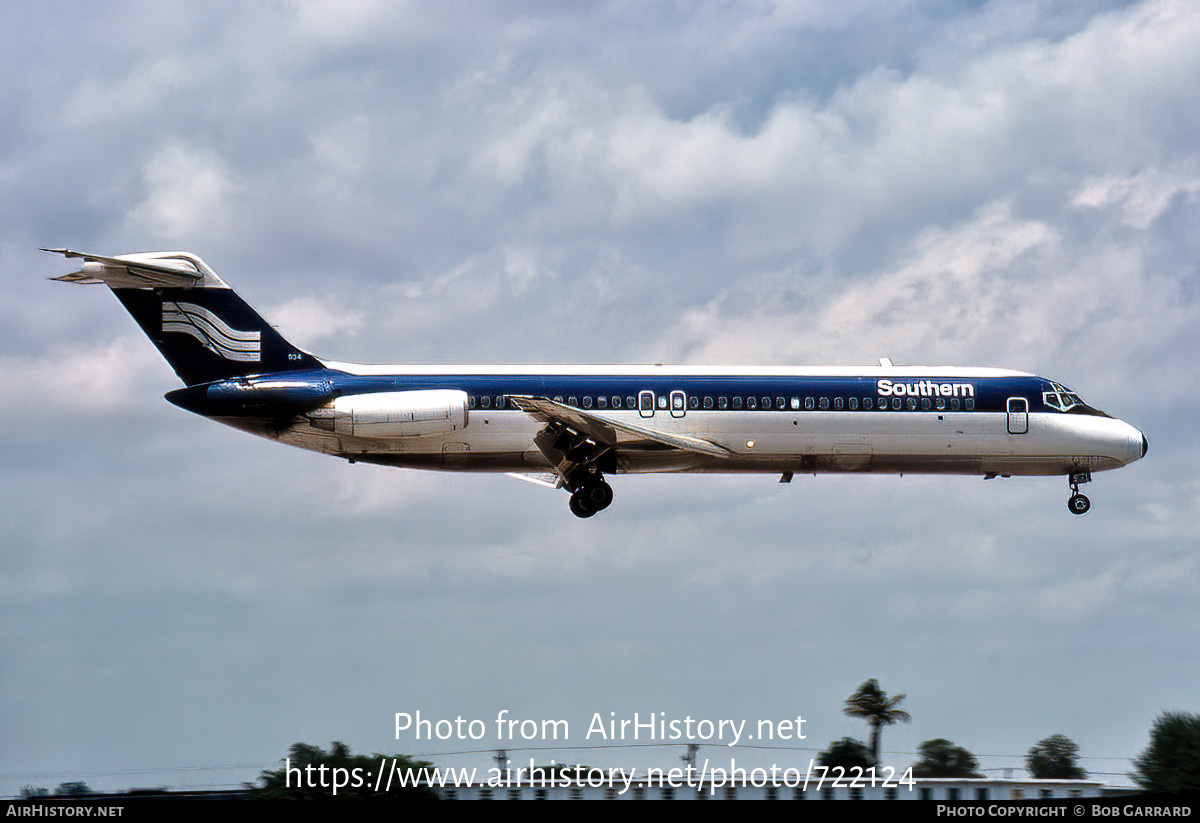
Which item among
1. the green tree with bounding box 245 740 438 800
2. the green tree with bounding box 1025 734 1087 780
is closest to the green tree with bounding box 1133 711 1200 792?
the green tree with bounding box 1025 734 1087 780

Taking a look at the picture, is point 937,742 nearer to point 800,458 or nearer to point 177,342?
point 800,458

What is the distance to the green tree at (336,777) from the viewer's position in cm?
3222

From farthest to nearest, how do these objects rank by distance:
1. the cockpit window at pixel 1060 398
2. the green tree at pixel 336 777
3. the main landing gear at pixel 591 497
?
the cockpit window at pixel 1060 398
the main landing gear at pixel 591 497
the green tree at pixel 336 777

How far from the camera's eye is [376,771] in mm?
35500

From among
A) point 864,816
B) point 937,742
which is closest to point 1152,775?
point 937,742

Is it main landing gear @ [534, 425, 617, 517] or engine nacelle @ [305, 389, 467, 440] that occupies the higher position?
engine nacelle @ [305, 389, 467, 440]

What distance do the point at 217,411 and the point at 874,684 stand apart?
74.7 feet

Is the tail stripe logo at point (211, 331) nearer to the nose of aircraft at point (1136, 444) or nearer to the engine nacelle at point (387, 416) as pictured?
the engine nacelle at point (387, 416)

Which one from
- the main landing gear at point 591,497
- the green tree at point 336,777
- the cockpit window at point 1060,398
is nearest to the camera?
the green tree at point 336,777

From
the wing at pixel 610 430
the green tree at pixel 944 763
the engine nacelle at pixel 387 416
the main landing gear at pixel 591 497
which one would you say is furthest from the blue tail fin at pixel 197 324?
the green tree at pixel 944 763

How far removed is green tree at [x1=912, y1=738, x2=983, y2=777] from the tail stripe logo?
64.7ft

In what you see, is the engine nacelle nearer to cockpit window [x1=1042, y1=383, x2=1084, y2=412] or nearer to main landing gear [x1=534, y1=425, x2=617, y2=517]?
main landing gear [x1=534, y1=425, x2=617, y2=517]

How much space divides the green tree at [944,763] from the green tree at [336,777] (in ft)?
39.8

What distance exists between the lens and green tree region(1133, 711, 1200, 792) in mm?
36000
